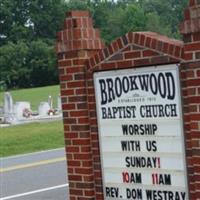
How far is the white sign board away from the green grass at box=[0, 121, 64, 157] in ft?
45.4

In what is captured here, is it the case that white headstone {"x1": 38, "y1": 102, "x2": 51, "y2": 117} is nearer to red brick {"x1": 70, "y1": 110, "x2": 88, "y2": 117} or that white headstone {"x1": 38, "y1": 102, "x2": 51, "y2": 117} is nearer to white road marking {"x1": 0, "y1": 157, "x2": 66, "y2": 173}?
white road marking {"x1": 0, "y1": 157, "x2": 66, "y2": 173}

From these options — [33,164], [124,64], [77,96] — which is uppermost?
[124,64]

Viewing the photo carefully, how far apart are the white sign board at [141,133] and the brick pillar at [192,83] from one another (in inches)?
3.5

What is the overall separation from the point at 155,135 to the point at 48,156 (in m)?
12.1

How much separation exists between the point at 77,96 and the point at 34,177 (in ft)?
24.5

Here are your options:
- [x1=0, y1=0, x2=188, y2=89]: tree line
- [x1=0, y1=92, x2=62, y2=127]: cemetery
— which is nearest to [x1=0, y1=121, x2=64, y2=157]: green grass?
[x1=0, y1=92, x2=62, y2=127]: cemetery

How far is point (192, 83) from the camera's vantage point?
18.9 feet

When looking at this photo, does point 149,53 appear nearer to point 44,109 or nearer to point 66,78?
point 66,78

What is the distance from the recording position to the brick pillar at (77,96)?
22.2 feet

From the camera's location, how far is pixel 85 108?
6.76m

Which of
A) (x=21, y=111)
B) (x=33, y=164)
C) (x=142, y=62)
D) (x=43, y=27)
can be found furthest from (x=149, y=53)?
(x=43, y=27)

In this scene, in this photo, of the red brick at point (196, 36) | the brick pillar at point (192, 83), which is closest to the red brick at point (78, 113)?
the brick pillar at point (192, 83)

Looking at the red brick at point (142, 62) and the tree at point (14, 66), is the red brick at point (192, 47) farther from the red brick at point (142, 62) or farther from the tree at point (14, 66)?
the tree at point (14, 66)

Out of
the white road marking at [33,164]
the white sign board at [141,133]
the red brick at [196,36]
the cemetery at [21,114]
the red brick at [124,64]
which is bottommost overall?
the white road marking at [33,164]
